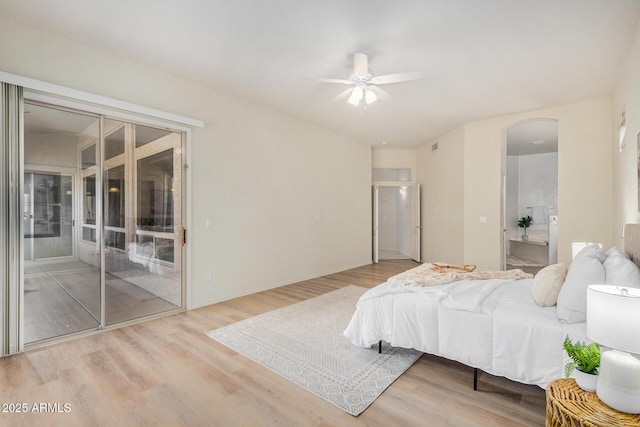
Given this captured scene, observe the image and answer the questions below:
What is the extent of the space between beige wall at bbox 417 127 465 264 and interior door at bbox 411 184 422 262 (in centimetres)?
12

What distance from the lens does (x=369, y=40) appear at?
9.69 ft

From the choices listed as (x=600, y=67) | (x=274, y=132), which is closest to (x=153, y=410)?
(x=274, y=132)

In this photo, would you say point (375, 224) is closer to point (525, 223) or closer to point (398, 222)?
point (398, 222)

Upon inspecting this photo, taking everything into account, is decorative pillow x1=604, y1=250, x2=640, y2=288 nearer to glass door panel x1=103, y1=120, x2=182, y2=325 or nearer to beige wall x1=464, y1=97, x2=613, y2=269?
beige wall x1=464, y1=97, x2=613, y2=269

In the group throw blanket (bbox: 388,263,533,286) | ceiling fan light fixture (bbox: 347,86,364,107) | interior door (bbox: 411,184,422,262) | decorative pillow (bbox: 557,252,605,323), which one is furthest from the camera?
interior door (bbox: 411,184,422,262)

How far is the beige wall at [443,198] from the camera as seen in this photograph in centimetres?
612

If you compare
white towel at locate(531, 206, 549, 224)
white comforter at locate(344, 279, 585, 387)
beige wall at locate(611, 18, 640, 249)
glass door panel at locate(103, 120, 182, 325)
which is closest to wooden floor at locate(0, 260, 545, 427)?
white comforter at locate(344, 279, 585, 387)

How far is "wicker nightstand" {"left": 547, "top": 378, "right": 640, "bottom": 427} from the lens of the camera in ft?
4.04

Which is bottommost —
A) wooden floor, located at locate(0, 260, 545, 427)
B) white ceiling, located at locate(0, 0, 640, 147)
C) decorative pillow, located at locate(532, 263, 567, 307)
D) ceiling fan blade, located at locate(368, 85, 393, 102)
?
wooden floor, located at locate(0, 260, 545, 427)

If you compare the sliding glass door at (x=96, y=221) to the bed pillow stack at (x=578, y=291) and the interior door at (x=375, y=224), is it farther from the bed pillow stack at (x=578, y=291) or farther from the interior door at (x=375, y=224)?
the interior door at (x=375, y=224)

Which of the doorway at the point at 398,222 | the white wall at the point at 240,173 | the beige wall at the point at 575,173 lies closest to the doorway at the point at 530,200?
the doorway at the point at 398,222

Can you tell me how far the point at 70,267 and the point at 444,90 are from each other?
16.7 ft

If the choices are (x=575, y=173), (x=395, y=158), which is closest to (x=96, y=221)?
(x=575, y=173)

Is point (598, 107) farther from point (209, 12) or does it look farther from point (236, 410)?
point (236, 410)
